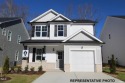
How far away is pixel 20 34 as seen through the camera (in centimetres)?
3034

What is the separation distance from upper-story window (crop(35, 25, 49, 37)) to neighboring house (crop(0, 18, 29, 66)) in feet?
14.6

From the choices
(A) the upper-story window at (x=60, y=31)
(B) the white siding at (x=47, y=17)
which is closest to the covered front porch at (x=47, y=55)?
(A) the upper-story window at (x=60, y=31)

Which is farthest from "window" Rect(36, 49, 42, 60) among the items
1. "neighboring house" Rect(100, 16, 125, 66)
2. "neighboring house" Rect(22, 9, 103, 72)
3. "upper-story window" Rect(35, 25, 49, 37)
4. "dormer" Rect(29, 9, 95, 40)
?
"neighboring house" Rect(100, 16, 125, 66)

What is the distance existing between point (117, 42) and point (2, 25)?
1784cm

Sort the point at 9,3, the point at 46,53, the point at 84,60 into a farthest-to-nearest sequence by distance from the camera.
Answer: the point at 9,3
the point at 46,53
the point at 84,60

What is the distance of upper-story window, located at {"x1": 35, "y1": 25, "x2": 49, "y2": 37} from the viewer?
2236 centimetres

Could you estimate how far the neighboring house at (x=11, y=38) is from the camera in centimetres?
2284

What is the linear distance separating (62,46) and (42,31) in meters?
3.86

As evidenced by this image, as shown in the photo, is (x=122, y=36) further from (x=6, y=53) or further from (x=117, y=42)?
(x=6, y=53)

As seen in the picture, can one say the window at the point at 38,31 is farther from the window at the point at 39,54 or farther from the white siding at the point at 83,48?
the white siding at the point at 83,48

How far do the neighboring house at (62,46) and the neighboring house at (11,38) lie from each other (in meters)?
4.34

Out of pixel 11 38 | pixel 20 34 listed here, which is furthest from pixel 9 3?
pixel 11 38

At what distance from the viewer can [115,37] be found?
27234 millimetres

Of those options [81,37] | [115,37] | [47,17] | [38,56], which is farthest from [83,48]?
[115,37]
